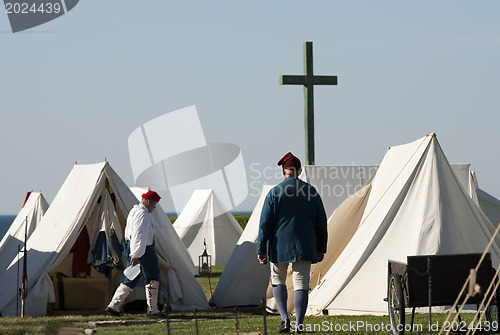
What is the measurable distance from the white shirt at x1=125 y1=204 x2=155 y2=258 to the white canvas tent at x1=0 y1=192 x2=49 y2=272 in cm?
739

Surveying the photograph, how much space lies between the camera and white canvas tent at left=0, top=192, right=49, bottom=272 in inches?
701

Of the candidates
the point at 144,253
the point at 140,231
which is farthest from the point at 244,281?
the point at 140,231

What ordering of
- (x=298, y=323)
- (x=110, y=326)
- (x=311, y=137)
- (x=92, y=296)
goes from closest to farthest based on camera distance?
(x=298, y=323) < (x=110, y=326) < (x=92, y=296) < (x=311, y=137)

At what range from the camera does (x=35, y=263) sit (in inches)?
461

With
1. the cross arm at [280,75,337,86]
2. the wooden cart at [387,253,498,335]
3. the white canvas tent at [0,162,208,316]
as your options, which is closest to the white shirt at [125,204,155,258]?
the white canvas tent at [0,162,208,316]

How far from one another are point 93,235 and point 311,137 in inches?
154

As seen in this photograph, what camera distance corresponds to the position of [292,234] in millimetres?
8164

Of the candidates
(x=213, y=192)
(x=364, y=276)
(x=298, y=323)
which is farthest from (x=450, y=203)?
(x=213, y=192)

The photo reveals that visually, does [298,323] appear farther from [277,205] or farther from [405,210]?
[405,210]

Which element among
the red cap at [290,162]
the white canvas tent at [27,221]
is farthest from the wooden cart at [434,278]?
the white canvas tent at [27,221]

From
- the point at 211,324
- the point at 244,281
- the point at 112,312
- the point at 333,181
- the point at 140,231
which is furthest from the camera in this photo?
the point at 333,181

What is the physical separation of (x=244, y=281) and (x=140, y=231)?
2.23 m

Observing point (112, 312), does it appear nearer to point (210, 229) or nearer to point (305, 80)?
point (305, 80)

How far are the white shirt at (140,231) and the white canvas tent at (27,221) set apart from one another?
739 centimetres
